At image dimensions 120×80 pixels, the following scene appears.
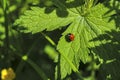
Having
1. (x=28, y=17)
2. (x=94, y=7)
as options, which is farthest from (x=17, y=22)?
(x=94, y=7)

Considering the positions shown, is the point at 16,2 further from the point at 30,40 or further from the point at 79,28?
the point at 79,28

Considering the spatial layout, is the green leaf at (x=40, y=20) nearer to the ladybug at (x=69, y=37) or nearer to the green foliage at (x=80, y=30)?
the green foliage at (x=80, y=30)

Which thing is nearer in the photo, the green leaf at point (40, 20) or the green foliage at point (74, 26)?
the green foliage at point (74, 26)

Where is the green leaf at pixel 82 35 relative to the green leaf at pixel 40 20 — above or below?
below

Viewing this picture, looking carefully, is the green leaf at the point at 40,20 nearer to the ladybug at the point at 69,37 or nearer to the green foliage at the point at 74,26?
the green foliage at the point at 74,26

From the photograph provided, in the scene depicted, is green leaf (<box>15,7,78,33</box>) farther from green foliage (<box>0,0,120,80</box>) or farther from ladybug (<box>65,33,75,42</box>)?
ladybug (<box>65,33,75,42</box>)

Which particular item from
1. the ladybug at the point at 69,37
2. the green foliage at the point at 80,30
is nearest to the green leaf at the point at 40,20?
the green foliage at the point at 80,30

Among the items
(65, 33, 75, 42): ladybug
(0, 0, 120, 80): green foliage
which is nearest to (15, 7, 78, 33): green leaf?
(0, 0, 120, 80): green foliage
